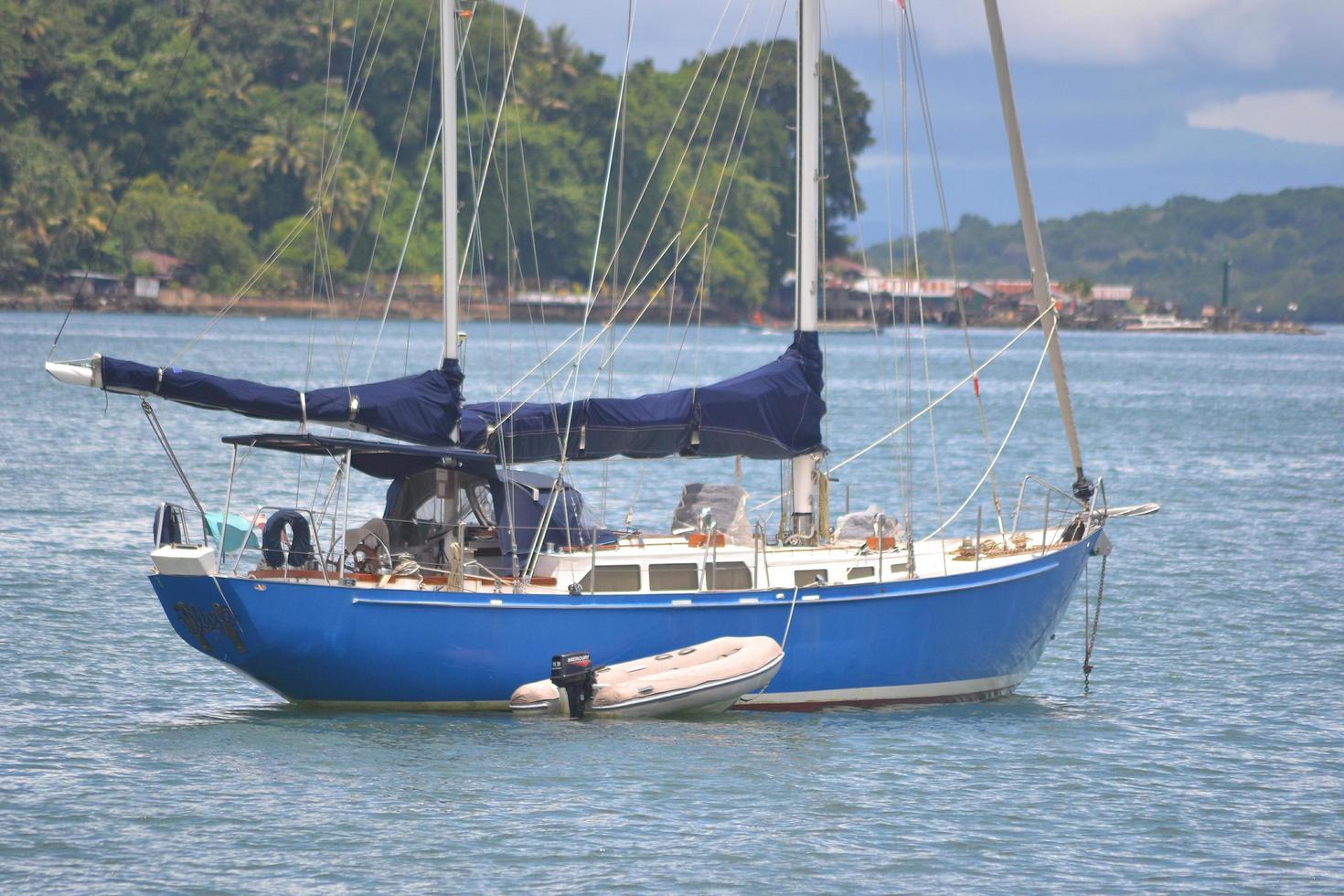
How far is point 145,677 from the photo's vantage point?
83.6ft

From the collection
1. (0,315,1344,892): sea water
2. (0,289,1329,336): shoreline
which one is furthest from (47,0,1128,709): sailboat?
(0,289,1329,336): shoreline

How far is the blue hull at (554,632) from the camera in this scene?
69.7 ft

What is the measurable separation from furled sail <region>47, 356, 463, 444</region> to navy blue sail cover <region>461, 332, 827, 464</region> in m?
0.76

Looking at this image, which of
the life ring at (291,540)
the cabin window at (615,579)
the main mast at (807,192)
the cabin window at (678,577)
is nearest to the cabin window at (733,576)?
the cabin window at (678,577)

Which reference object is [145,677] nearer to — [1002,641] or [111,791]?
[111,791]

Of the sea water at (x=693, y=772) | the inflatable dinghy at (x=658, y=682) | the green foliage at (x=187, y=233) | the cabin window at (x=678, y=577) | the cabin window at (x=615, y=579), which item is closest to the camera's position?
the sea water at (x=693, y=772)

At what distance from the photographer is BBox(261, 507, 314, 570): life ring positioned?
2188cm

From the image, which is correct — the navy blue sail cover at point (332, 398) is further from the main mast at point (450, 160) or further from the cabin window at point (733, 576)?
the cabin window at point (733, 576)

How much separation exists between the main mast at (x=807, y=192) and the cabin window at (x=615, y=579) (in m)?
2.64

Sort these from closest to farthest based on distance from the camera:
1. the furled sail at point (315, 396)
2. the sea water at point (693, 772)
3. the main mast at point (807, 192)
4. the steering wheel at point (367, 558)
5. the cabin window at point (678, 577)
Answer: the sea water at point (693, 772), the furled sail at point (315, 396), the steering wheel at point (367, 558), the cabin window at point (678, 577), the main mast at point (807, 192)

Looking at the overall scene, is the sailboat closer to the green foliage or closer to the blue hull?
the blue hull

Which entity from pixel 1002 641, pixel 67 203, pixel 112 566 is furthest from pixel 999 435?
pixel 67 203

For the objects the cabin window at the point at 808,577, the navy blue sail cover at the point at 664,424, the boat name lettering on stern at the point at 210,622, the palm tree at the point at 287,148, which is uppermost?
the palm tree at the point at 287,148

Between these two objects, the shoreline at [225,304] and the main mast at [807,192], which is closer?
the main mast at [807,192]
